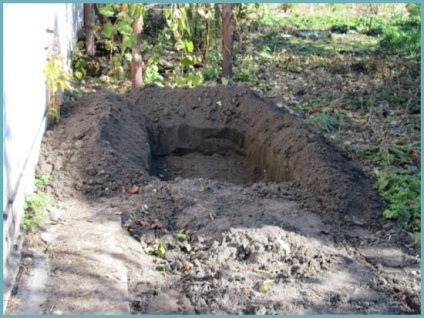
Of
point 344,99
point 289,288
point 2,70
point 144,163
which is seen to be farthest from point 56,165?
point 344,99

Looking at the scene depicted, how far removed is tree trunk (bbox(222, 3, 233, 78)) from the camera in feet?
31.1

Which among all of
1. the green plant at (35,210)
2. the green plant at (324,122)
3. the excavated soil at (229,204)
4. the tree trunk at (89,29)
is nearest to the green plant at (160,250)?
the excavated soil at (229,204)

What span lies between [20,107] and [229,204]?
1.87 m

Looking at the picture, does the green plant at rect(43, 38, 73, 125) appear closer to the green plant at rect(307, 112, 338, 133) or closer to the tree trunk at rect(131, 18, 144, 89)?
the tree trunk at rect(131, 18, 144, 89)

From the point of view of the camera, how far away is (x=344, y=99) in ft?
29.7

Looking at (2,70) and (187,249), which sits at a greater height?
(2,70)

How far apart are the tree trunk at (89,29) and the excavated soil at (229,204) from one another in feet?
7.38

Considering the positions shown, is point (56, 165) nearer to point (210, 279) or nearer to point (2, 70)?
point (2, 70)

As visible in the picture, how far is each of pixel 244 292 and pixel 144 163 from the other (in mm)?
2890

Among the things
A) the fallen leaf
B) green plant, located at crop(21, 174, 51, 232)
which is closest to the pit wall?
green plant, located at crop(21, 174, 51, 232)

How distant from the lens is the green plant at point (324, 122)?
7.91 meters

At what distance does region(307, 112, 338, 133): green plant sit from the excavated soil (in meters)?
0.45

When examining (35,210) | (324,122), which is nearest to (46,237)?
(35,210)

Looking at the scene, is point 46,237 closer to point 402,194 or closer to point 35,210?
point 35,210
